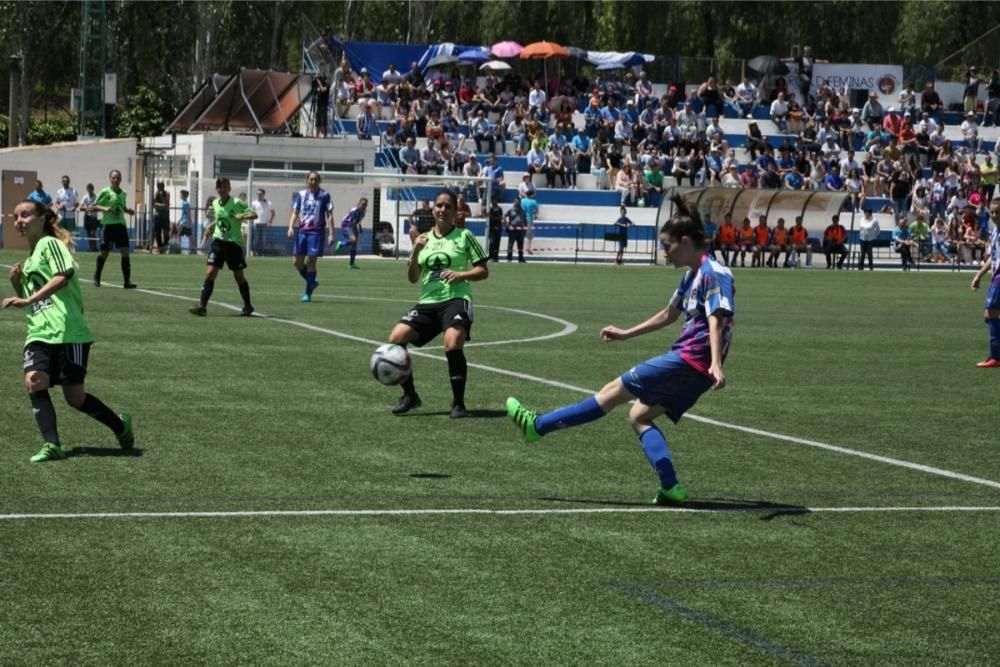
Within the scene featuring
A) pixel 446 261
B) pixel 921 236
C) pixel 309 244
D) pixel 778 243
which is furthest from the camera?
pixel 921 236

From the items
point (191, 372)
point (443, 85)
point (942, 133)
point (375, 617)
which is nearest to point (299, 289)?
point (191, 372)

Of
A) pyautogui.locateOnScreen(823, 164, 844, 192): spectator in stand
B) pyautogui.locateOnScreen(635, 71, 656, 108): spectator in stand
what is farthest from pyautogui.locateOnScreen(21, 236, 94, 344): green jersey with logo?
pyautogui.locateOnScreen(635, 71, 656, 108): spectator in stand

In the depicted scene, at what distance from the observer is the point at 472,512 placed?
359 inches

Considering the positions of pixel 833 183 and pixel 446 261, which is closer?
pixel 446 261

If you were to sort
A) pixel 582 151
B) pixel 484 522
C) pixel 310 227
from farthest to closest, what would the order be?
pixel 582 151 → pixel 310 227 → pixel 484 522

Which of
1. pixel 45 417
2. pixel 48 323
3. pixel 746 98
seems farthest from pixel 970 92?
pixel 45 417

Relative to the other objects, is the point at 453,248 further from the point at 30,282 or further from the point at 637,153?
the point at 637,153

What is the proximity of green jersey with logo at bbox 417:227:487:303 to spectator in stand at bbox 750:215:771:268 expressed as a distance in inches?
1368

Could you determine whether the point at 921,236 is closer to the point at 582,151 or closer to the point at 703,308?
the point at 582,151

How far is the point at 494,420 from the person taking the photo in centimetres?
1327

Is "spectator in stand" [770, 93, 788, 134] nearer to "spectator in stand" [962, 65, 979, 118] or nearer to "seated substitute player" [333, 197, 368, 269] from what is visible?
"spectator in stand" [962, 65, 979, 118]

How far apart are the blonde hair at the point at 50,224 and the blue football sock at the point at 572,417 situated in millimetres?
3389

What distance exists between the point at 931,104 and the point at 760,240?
15.8 meters

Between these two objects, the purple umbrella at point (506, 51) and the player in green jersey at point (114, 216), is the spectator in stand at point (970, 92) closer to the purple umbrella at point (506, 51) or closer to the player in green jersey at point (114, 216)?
the purple umbrella at point (506, 51)
